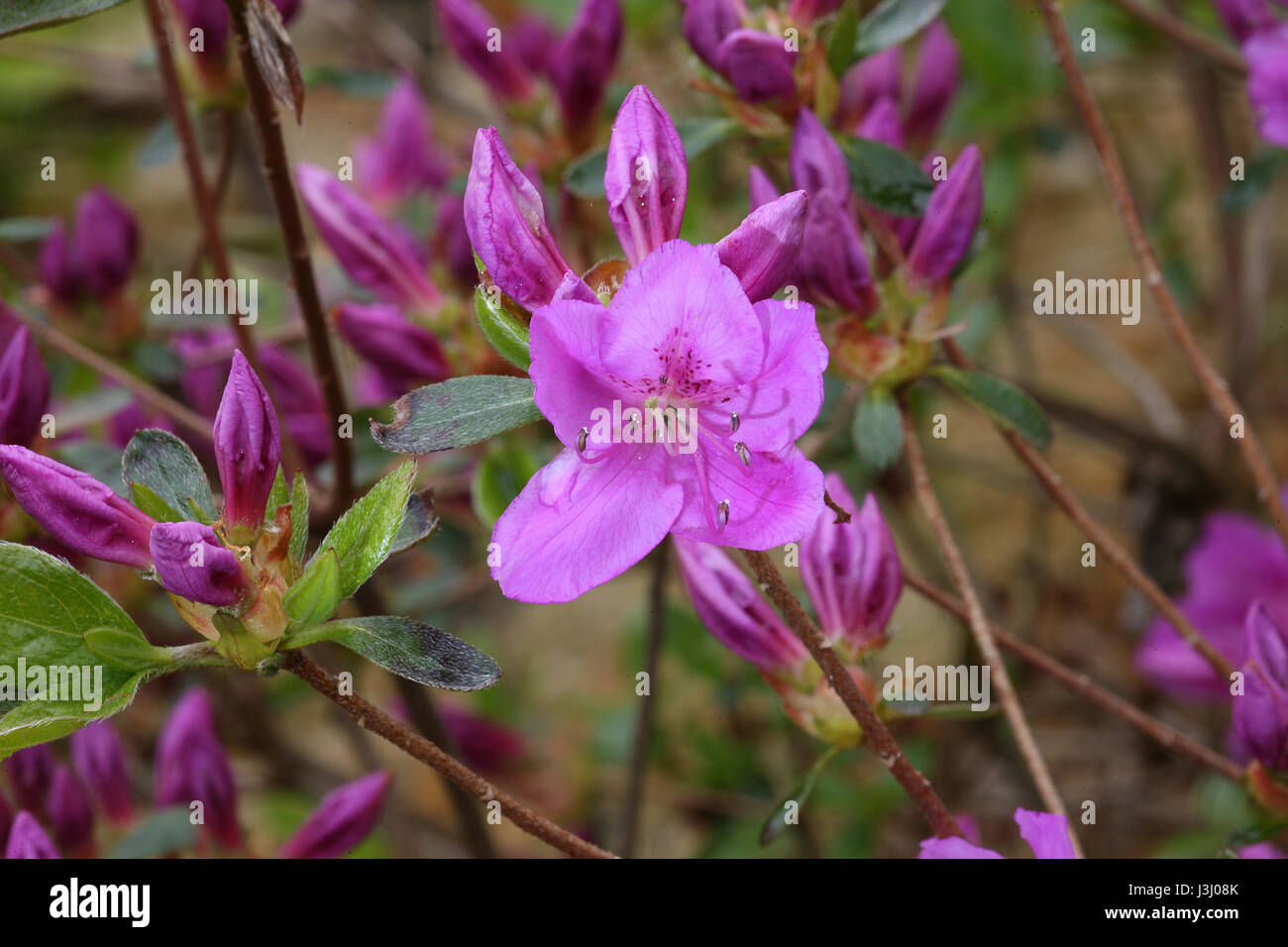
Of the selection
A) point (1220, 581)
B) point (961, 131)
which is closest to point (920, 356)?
point (1220, 581)

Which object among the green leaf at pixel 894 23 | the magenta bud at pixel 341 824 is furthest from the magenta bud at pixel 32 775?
the green leaf at pixel 894 23

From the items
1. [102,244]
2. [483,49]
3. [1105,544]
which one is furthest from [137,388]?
[1105,544]

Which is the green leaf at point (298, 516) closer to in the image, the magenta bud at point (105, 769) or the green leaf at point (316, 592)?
the green leaf at point (316, 592)

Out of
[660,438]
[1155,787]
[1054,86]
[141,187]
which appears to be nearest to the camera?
[660,438]

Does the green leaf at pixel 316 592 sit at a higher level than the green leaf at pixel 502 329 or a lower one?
lower

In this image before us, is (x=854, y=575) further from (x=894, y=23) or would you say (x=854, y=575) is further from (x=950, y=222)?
(x=894, y=23)

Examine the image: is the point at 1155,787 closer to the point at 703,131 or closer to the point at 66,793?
the point at 703,131

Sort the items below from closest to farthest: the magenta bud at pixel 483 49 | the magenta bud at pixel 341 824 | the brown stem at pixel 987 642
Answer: the brown stem at pixel 987 642, the magenta bud at pixel 341 824, the magenta bud at pixel 483 49
